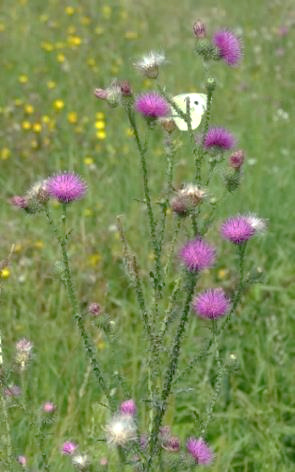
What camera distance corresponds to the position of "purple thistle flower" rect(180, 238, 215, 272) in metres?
1.34

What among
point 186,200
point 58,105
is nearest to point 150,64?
point 186,200

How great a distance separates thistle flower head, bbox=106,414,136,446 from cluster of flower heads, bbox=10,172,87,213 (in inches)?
16.7

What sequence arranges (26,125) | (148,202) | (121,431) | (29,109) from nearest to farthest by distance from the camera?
1. (121,431)
2. (148,202)
3. (26,125)
4. (29,109)

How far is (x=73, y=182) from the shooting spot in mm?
1457

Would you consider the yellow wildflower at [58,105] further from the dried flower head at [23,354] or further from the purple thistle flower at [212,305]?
the purple thistle flower at [212,305]

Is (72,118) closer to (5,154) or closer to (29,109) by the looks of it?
(29,109)

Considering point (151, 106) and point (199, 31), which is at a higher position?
point (199, 31)

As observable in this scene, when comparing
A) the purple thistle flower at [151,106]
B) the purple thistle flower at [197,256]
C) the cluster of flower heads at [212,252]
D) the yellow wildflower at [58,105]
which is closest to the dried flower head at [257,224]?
the cluster of flower heads at [212,252]

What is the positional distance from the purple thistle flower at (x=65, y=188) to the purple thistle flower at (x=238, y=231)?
259 mm

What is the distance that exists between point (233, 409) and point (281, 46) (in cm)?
327

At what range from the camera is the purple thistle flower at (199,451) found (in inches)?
58.6

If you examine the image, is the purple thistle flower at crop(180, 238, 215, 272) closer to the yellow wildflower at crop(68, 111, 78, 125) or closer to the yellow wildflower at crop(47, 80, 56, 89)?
the yellow wildflower at crop(68, 111, 78, 125)

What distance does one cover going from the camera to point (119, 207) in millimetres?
3453

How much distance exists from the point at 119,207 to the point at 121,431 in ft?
7.65
